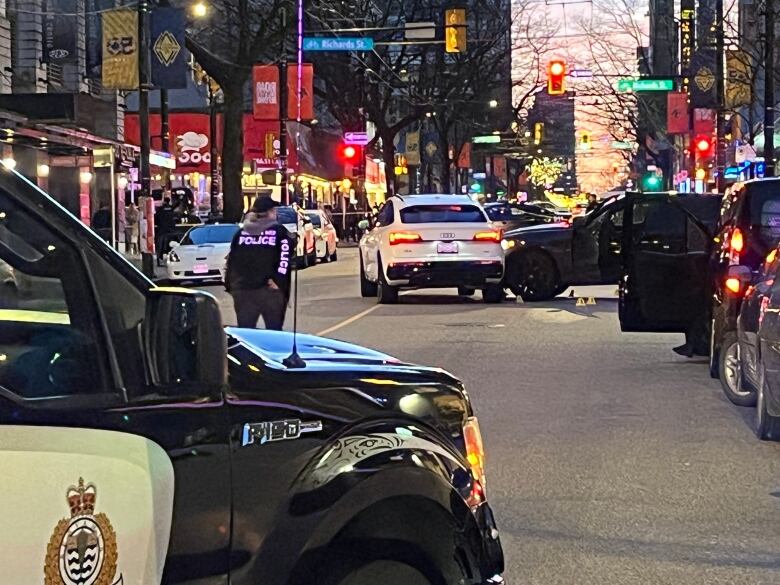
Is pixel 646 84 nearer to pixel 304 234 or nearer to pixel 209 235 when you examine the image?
pixel 304 234

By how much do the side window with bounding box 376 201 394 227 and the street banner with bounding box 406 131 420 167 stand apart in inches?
2052

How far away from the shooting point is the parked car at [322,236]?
35.0 meters

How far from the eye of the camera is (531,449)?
8.52 metres

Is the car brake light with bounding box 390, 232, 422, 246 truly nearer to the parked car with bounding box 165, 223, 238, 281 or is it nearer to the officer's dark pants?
the parked car with bounding box 165, 223, 238, 281

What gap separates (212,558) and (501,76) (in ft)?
227

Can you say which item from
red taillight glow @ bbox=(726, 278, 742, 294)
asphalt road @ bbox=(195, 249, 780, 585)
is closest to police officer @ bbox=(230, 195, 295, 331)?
asphalt road @ bbox=(195, 249, 780, 585)

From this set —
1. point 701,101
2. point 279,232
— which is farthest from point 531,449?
point 701,101

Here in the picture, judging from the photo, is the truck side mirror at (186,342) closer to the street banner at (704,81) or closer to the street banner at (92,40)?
the street banner at (92,40)

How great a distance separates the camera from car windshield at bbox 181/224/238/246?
26969 mm

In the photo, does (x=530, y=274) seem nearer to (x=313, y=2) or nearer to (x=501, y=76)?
(x=313, y=2)

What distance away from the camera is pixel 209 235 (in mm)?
27250

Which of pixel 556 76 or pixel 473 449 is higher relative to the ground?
pixel 556 76

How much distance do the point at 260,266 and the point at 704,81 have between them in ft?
107

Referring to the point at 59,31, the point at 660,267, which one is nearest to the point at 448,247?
the point at 660,267
